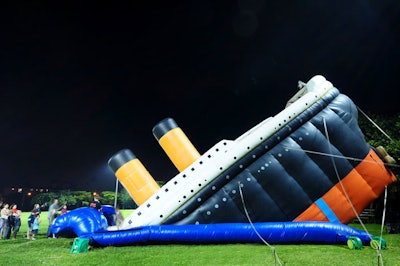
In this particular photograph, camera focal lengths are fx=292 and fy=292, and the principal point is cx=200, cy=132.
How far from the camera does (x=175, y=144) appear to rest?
5727 mm

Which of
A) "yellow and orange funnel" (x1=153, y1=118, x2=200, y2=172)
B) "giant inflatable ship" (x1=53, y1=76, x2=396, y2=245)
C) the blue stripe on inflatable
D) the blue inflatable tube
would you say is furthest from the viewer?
"yellow and orange funnel" (x1=153, y1=118, x2=200, y2=172)

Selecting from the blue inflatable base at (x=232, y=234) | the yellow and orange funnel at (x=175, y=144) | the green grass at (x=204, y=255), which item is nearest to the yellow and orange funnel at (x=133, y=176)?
the yellow and orange funnel at (x=175, y=144)

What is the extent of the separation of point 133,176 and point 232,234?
2161mm

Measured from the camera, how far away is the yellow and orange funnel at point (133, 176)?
5328 millimetres

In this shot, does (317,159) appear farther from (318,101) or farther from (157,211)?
(157,211)

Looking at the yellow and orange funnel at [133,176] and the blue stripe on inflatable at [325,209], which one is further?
the yellow and orange funnel at [133,176]

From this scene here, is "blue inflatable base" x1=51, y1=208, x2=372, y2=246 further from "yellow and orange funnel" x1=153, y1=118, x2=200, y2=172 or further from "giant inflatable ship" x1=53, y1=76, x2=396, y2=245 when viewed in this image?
"yellow and orange funnel" x1=153, y1=118, x2=200, y2=172

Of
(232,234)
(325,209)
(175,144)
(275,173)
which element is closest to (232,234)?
(232,234)

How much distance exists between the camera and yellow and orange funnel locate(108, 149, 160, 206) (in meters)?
5.33

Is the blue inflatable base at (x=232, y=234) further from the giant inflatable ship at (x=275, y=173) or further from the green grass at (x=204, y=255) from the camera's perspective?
the giant inflatable ship at (x=275, y=173)

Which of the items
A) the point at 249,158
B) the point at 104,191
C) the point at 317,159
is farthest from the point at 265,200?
the point at 104,191

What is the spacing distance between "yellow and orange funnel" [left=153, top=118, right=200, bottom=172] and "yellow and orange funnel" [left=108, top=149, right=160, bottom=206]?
0.60 metres

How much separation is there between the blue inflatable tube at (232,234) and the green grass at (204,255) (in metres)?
0.13

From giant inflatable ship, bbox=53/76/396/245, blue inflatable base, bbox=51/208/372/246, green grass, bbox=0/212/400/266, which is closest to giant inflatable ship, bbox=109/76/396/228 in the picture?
giant inflatable ship, bbox=53/76/396/245
